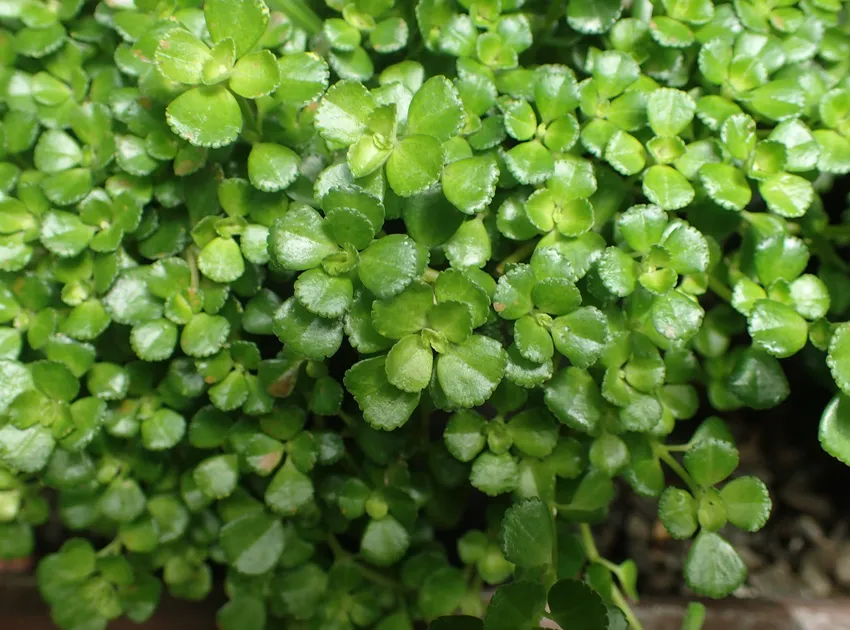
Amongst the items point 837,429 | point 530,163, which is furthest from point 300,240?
Result: point 837,429

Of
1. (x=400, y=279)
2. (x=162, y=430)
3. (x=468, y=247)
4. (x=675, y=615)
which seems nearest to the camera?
(x=400, y=279)

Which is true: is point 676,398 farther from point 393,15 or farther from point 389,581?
point 393,15

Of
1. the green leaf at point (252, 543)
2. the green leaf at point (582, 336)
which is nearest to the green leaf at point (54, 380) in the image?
the green leaf at point (252, 543)

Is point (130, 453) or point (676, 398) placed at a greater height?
point (676, 398)

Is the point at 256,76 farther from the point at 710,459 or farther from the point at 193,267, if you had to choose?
the point at 710,459

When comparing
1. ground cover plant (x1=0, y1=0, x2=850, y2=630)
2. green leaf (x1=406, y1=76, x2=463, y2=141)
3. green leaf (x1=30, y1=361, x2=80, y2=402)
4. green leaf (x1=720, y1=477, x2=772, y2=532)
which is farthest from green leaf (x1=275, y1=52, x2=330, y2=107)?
green leaf (x1=720, y1=477, x2=772, y2=532)

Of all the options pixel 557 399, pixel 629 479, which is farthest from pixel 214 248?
pixel 629 479

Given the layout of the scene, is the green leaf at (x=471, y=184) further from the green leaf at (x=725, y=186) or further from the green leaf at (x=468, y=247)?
the green leaf at (x=725, y=186)
